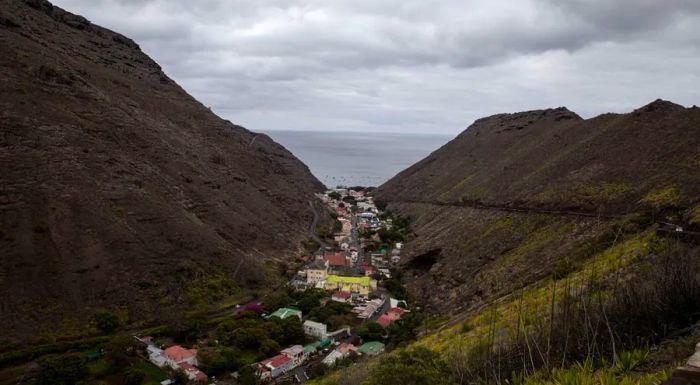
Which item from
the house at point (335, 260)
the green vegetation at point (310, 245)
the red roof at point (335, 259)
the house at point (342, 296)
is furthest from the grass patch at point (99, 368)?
the green vegetation at point (310, 245)

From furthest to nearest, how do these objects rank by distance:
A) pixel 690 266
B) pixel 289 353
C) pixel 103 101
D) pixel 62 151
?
pixel 103 101, pixel 62 151, pixel 289 353, pixel 690 266

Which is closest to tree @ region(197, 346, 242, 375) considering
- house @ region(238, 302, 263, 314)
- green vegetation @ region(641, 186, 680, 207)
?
house @ region(238, 302, 263, 314)

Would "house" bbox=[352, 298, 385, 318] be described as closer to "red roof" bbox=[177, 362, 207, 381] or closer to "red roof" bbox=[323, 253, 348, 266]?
"red roof" bbox=[323, 253, 348, 266]

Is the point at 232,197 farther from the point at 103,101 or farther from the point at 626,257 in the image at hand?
the point at 626,257

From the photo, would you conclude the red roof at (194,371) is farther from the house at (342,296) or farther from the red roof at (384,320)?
the house at (342,296)

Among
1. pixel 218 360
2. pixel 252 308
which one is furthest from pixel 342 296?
pixel 218 360

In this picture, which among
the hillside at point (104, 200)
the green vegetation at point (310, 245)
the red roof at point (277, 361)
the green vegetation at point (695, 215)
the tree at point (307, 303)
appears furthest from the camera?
the green vegetation at point (310, 245)

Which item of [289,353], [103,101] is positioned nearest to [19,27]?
[103,101]
